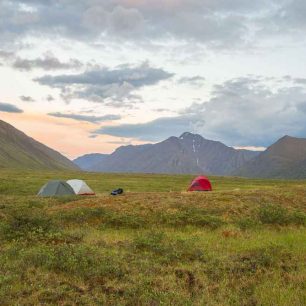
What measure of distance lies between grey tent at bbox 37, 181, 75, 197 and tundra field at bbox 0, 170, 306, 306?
18058 mm

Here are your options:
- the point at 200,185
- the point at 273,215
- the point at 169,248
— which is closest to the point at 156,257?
the point at 169,248

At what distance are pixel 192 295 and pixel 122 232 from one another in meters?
10.3

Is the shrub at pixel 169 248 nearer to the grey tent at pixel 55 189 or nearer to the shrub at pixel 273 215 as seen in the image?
the shrub at pixel 273 215

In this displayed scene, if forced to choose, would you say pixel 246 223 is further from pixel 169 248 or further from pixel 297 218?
pixel 169 248

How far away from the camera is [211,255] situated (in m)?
15.6

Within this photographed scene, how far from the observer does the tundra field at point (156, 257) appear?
37.5 feet

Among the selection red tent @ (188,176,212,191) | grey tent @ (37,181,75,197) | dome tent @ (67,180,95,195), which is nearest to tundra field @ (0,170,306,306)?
grey tent @ (37,181,75,197)

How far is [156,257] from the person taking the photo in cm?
1537

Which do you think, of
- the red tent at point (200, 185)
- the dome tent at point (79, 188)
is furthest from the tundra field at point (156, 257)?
the red tent at point (200, 185)

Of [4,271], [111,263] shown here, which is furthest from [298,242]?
[4,271]

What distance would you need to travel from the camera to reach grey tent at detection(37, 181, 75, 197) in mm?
43438

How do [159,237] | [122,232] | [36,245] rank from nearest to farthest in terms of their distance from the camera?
[36,245] → [159,237] → [122,232]

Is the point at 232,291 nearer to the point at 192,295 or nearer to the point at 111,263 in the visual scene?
the point at 192,295

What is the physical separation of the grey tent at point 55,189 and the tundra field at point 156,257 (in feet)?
59.2
